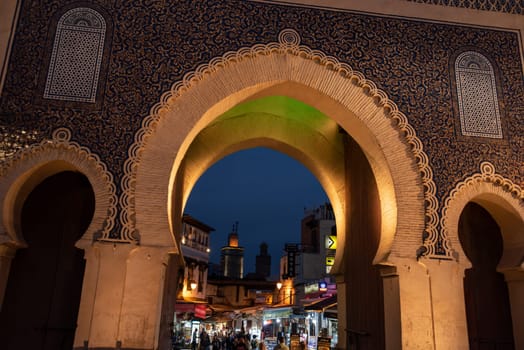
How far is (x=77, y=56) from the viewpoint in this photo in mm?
5281

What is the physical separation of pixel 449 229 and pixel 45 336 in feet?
14.3

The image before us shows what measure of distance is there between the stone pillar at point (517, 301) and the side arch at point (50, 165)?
177 inches

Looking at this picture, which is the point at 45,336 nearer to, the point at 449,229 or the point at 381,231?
the point at 381,231

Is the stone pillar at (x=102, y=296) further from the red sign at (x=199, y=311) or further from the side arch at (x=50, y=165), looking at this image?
the red sign at (x=199, y=311)

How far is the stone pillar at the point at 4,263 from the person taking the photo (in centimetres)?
476

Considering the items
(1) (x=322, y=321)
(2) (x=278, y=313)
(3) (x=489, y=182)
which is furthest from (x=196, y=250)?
(3) (x=489, y=182)

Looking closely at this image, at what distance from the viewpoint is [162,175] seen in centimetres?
491

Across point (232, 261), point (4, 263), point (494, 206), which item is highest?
point (232, 261)

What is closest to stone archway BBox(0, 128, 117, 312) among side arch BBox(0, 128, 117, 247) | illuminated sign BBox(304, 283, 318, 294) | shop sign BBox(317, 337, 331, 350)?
side arch BBox(0, 128, 117, 247)

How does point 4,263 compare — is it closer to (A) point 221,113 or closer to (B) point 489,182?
(A) point 221,113

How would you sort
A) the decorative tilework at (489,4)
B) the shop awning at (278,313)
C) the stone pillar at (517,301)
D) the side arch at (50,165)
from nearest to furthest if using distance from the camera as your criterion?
the side arch at (50,165) → the stone pillar at (517,301) → the decorative tilework at (489,4) → the shop awning at (278,313)

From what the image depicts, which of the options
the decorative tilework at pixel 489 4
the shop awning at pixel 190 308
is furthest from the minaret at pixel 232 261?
the decorative tilework at pixel 489 4

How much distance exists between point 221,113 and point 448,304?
318cm

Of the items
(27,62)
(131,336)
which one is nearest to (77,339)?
(131,336)
